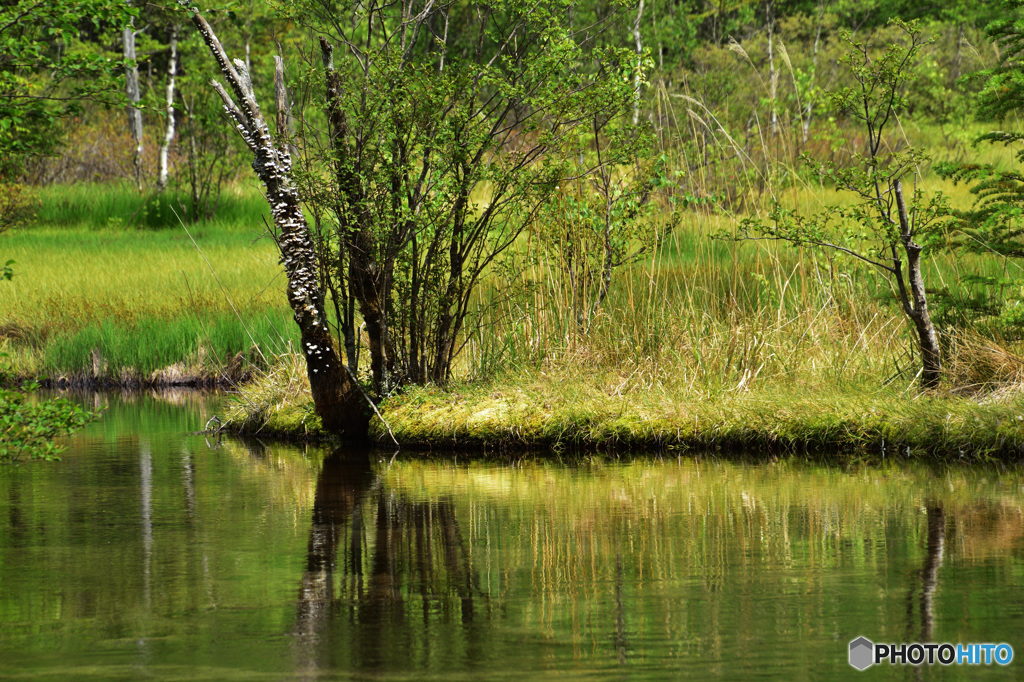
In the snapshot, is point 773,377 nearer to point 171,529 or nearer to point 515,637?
point 171,529

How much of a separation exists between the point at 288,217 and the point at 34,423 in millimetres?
4133

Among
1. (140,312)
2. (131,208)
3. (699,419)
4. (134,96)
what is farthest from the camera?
(134,96)

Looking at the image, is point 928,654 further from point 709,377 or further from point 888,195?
point 709,377

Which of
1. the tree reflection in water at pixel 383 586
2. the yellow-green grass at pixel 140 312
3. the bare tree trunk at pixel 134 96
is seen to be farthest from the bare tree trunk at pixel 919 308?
the bare tree trunk at pixel 134 96

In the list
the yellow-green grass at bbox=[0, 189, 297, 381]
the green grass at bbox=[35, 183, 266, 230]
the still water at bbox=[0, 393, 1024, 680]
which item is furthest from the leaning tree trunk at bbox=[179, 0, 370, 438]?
the green grass at bbox=[35, 183, 266, 230]

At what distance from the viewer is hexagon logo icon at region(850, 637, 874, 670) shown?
4367mm

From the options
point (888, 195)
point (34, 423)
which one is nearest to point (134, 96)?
point (888, 195)

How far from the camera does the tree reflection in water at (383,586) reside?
462 centimetres

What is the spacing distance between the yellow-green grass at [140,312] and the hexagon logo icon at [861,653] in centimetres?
1129

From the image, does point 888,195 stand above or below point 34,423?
above

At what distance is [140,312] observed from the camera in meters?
19.7

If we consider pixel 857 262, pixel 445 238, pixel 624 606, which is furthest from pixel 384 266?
pixel 624 606

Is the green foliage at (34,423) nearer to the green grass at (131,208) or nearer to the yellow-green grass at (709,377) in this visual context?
the yellow-green grass at (709,377)

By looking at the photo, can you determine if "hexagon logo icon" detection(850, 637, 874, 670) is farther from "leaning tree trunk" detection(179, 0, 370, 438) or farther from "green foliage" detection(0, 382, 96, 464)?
"leaning tree trunk" detection(179, 0, 370, 438)
